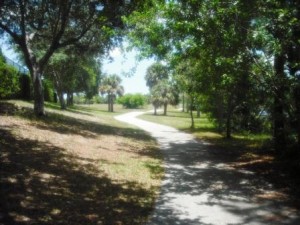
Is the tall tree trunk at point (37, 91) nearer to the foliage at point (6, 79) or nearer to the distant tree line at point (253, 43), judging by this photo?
the foliage at point (6, 79)

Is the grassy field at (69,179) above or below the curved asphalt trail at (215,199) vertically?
above

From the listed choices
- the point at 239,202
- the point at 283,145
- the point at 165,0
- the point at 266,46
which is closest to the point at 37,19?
the point at 165,0

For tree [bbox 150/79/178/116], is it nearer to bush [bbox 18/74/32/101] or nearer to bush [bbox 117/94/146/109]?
bush [bbox 117/94/146/109]

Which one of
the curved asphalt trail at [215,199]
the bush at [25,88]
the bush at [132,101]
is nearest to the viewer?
the curved asphalt trail at [215,199]

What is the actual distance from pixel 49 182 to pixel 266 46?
9368mm

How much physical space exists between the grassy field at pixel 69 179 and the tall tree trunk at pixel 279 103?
5518mm

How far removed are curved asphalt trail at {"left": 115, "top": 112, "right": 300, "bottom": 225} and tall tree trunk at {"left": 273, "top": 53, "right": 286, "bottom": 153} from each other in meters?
3.09

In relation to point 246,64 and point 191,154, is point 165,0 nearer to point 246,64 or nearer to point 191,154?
point 246,64

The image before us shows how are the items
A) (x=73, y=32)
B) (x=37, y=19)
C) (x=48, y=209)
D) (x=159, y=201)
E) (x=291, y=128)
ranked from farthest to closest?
(x=73, y=32) < (x=37, y=19) < (x=291, y=128) < (x=159, y=201) < (x=48, y=209)

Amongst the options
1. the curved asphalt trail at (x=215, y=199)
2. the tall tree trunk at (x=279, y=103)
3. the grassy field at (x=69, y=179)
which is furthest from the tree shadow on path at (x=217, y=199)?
the tall tree trunk at (x=279, y=103)

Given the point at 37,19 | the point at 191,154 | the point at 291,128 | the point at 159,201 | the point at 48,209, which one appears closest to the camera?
the point at 48,209

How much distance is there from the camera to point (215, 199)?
33.7ft

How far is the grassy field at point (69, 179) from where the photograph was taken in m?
8.15

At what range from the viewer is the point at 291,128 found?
15391 millimetres
